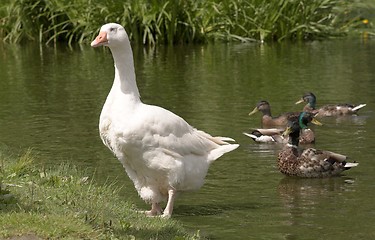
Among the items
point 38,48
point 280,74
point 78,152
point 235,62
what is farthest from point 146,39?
point 78,152

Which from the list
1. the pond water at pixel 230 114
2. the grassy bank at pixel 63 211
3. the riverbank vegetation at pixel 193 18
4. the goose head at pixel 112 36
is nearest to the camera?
the grassy bank at pixel 63 211

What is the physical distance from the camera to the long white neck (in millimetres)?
9023

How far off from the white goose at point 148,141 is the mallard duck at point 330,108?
5.75m

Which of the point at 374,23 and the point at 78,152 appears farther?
the point at 374,23

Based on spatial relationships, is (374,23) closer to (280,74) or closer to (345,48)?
(345,48)

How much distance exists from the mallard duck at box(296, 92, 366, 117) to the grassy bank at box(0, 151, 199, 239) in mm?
6325

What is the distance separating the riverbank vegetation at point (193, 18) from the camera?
25406 millimetres

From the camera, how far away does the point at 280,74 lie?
19.5m

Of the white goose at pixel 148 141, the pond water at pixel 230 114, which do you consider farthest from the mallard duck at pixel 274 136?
the white goose at pixel 148 141

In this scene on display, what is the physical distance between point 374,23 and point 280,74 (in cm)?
897

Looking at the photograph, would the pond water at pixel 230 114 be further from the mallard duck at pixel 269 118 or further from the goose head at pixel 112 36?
the goose head at pixel 112 36

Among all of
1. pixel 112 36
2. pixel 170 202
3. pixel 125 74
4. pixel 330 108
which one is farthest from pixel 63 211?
pixel 330 108

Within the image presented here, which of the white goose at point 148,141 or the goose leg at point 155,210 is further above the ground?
the white goose at point 148,141

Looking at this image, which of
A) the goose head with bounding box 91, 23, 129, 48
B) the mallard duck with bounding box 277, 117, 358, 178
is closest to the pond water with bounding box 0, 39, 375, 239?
the mallard duck with bounding box 277, 117, 358, 178
